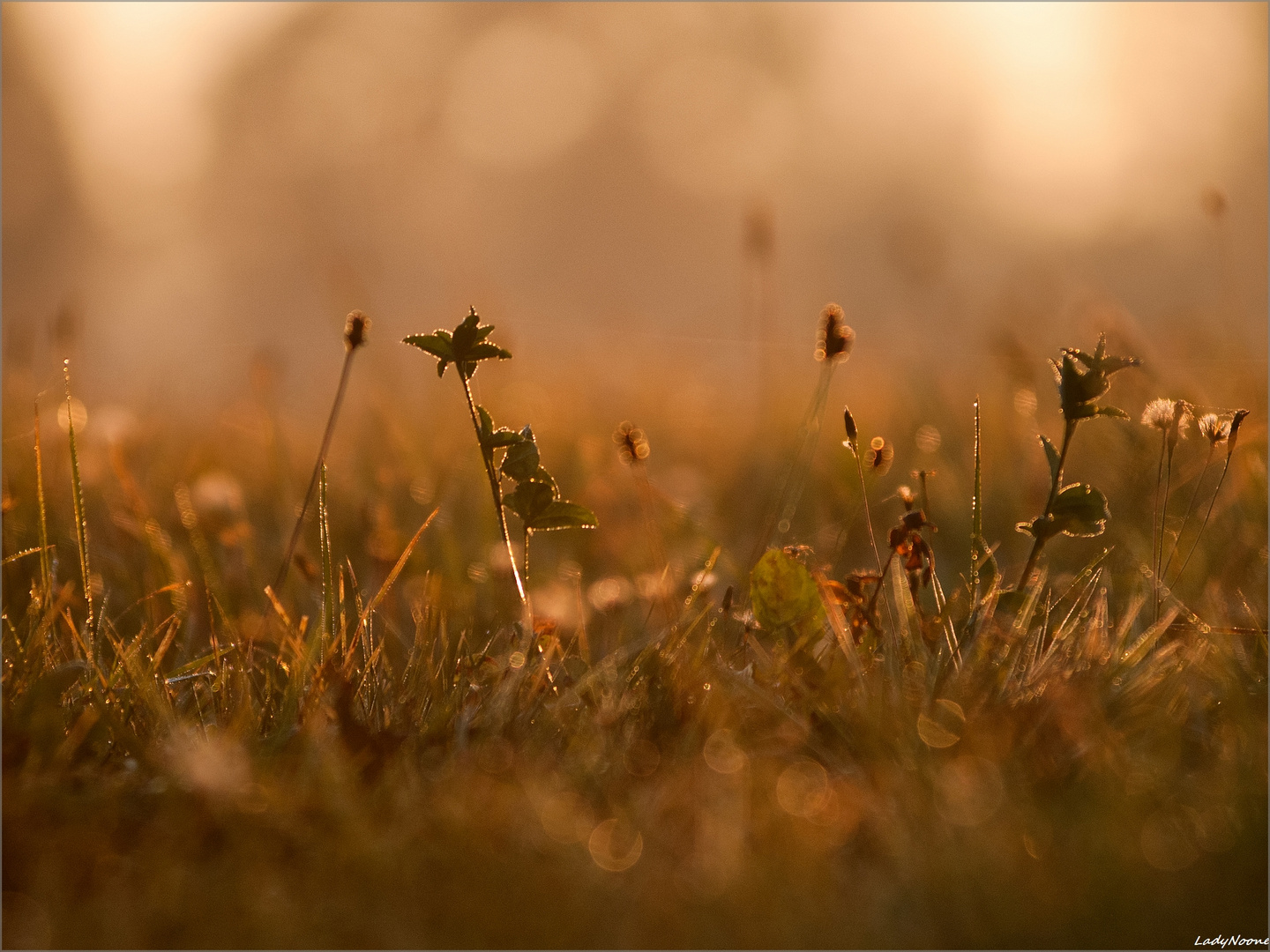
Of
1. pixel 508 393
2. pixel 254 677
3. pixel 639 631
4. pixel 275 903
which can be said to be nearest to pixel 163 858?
pixel 275 903

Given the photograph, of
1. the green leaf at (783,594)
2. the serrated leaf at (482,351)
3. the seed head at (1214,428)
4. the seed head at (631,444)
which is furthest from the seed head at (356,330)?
the seed head at (1214,428)

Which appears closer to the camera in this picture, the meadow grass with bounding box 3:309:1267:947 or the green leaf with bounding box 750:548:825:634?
the meadow grass with bounding box 3:309:1267:947

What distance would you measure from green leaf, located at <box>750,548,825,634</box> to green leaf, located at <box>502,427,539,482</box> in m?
0.42

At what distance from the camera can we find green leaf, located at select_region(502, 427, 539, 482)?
190 centimetres

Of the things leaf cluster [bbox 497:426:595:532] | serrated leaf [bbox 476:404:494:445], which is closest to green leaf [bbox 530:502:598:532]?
leaf cluster [bbox 497:426:595:532]

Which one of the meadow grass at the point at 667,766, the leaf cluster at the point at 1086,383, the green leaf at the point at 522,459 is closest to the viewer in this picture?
the meadow grass at the point at 667,766

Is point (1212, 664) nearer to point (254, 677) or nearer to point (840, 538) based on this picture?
point (840, 538)

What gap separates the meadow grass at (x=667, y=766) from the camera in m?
1.17

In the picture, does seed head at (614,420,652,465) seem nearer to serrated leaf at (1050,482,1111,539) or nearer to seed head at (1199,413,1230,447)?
serrated leaf at (1050,482,1111,539)

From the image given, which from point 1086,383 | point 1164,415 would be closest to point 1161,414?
point 1164,415

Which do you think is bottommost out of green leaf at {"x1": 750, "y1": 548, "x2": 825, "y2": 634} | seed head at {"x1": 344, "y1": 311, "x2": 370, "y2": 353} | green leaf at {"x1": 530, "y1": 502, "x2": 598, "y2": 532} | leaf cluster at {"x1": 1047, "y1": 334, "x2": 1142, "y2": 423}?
green leaf at {"x1": 750, "y1": 548, "x2": 825, "y2": 634}

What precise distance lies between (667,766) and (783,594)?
0.47m

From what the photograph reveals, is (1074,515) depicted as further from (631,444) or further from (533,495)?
(533,495)

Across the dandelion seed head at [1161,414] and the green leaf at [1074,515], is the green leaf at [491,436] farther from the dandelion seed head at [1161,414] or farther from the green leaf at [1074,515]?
the dandelion seed head at [1161,414]
